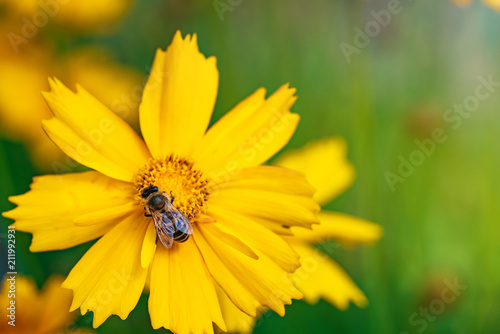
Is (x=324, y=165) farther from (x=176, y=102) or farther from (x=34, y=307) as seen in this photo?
(x=34, y=307)

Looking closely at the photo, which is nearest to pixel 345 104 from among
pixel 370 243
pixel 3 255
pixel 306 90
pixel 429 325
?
pixel 306 90

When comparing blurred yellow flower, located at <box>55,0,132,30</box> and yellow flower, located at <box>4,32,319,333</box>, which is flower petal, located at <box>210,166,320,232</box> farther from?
blurred yellow flower, located at <box>55,0,132,30</box>

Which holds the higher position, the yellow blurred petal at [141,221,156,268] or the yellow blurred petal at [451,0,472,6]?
the yellow blurred petal at [451,0,472,6]

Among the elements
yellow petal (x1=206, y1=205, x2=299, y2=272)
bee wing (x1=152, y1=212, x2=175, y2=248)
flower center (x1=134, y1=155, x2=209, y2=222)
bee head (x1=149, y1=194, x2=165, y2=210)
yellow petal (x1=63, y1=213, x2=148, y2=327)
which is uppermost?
yellow petal (x1=206, y1=205, x2=299, y2=272)

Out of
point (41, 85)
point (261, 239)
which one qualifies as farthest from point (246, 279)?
point (41, 85)

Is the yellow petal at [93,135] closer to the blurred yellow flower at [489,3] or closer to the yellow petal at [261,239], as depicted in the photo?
the yellow petal at [261,239]

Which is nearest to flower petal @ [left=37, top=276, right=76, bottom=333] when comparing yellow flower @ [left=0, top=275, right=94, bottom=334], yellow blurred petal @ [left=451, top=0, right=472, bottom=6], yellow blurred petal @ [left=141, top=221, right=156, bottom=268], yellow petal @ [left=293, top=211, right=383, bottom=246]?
yellow flower @ [left=0, top=275, right=94, bottom=334]

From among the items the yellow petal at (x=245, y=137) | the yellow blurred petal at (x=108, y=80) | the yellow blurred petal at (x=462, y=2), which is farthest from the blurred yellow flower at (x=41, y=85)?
the yellow blurred petal at (x=462, y=2)
